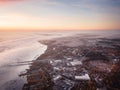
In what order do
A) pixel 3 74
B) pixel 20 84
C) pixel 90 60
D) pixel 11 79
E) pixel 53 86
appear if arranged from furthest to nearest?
pixel 90 60 → pixel 3 74 → pixel 11 79 → pixel 20 84 → pixel 53 86

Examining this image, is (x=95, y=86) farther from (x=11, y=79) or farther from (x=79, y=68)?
(x=11, y=79)

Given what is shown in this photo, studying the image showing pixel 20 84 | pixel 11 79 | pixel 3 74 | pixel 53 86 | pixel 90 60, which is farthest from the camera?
pixel 90 60

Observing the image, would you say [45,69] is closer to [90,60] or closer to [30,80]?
[30,80]

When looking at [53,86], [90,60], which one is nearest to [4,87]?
[53,86]

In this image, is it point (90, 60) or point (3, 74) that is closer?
point (3, 74)

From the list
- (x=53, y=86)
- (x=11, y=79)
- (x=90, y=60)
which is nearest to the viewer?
(x=53, y=86)

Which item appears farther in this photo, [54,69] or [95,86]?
[54,69]

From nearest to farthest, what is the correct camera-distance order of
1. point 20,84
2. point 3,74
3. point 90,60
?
1. point 20,84
2. point 3,74
3. point 90,60

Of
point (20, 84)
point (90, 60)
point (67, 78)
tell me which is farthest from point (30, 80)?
point (90, 60)
